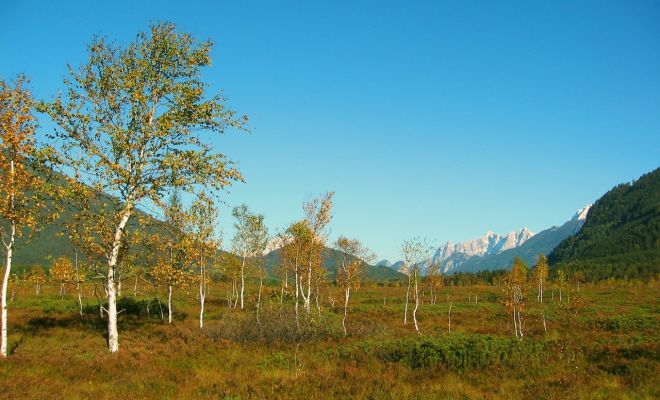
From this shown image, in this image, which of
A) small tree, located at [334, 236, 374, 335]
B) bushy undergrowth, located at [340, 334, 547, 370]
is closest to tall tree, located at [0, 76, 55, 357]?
bushy undergrowth, located at [340, 334, 547, 370]

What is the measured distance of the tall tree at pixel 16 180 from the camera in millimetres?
17344

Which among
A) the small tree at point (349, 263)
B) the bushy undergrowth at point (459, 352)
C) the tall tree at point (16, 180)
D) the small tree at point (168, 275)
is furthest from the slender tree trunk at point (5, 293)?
the small tree at point (349, 263)

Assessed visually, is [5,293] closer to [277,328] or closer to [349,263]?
[277,328]

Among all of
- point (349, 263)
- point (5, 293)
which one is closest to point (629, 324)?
point (349, 263)

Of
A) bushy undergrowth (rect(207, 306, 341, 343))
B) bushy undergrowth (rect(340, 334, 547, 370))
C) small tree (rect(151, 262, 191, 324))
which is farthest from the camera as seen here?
bushy undergrowth (rect(207, 306, 341, 343))

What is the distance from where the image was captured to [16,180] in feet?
57.8

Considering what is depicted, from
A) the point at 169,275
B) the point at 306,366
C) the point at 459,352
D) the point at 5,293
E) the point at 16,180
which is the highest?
the point at 16,180

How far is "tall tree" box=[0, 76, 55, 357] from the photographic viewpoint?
56.9ft

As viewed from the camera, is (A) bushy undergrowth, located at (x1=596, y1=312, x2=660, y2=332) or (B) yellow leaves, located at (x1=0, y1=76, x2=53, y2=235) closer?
(B) yellow leaves, located at (x1=0, y1=76, x2=53, y2=235)

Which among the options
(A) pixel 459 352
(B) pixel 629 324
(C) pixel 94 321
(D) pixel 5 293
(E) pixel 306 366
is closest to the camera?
(A) pixel 459 352

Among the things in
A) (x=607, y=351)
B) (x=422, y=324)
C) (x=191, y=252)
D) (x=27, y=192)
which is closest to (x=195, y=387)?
(x=191, y=252)

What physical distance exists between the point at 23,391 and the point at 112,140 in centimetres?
993

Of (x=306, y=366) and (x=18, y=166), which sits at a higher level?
(x=18, y=166)

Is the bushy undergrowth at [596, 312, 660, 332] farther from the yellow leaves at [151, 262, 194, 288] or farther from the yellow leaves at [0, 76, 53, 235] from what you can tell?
the yellow leaves at [0, 76, 53, 235]
